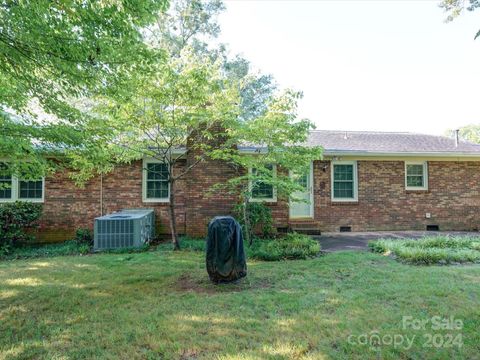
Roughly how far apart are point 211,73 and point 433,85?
1355 cm

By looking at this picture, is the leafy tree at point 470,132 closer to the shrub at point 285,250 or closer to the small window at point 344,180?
the small window at point 344,180

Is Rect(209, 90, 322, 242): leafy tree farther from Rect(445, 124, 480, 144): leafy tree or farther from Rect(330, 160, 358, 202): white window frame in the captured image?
Rect(445, 124, 480, 144): leafy tree

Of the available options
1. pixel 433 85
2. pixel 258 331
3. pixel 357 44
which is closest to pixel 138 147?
pixel 258 331

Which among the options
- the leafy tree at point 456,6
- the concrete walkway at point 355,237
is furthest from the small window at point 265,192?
the leafy tree at point 456,6

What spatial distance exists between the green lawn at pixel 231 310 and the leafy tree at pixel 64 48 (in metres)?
2.42

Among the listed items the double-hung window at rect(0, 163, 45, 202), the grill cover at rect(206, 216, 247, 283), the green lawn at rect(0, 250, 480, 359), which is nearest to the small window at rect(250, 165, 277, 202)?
the green lawn at rect(0, 250, 480, 359)

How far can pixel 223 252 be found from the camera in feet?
16.9

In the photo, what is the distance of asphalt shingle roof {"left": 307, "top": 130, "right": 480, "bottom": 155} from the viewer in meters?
11.2

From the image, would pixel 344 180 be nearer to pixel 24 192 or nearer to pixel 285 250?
pixel 285 250

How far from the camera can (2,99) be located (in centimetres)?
445

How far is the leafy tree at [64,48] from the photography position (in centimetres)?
332

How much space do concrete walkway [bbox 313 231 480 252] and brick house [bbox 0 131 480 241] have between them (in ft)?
1.68

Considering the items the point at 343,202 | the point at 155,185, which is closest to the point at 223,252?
the point at 155,185

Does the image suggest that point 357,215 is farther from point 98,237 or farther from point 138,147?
point 98,237
